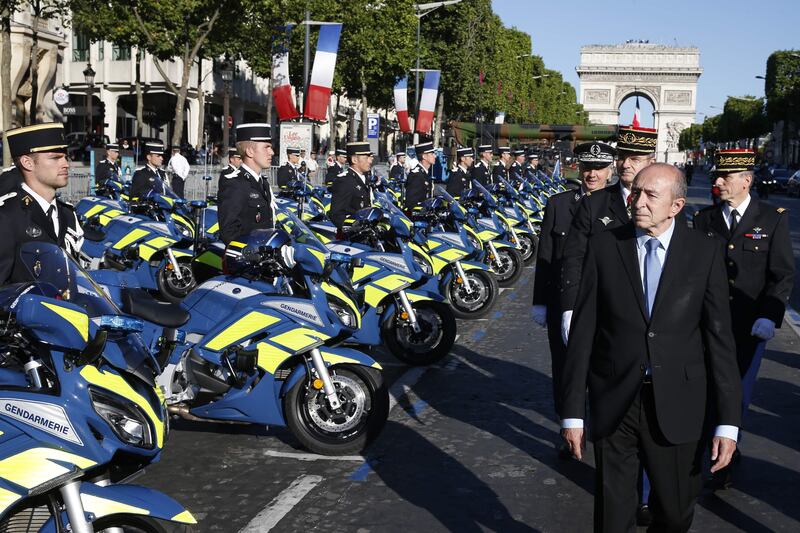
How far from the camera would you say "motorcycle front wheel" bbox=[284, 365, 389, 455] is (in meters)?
5.75

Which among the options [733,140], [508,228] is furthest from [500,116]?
[733,140]

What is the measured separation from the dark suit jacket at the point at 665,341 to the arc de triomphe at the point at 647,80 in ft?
391

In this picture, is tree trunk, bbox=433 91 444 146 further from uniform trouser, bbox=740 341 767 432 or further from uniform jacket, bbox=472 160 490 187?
uniform trouser, bbox=740 341 767 432

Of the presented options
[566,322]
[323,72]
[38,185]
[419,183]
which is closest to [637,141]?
[566,322]

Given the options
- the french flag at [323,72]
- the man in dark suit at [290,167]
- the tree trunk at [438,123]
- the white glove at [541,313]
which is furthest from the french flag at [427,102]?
the white glove at [541,313]

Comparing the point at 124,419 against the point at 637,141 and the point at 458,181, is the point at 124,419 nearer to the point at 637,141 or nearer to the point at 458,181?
the point at 637,141

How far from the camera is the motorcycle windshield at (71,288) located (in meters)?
3.66

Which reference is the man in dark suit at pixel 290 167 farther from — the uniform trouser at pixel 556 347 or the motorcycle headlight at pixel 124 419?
the motorcycle headlight at pixel 124 419

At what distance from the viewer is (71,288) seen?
12.2 ft

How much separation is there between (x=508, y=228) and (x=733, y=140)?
5079 inches

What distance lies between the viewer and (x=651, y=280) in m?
3.63

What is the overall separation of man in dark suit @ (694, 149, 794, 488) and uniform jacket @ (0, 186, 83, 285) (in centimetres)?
331

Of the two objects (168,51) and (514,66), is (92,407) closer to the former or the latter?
(168,51)

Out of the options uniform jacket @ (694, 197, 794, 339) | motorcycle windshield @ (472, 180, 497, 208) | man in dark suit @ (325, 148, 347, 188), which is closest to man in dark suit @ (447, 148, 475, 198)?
motorcycle windshield @ (472, 180, 497, 208)
